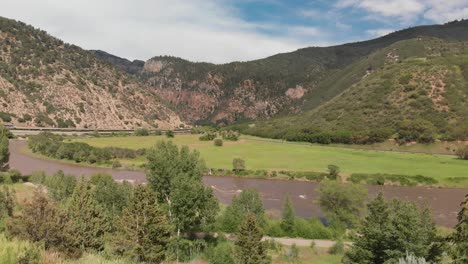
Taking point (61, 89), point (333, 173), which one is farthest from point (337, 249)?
point (61, 89)

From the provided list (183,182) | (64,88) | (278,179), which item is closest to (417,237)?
(183,182)

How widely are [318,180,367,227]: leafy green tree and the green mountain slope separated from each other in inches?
2525

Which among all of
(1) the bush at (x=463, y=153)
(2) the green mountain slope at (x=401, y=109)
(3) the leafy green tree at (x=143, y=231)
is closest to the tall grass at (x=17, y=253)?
(3) the leafy green tree at (x=143, y=231)

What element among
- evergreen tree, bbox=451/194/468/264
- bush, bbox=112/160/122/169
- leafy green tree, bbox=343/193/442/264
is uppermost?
evergreen tree, bbox=451/194/468/264

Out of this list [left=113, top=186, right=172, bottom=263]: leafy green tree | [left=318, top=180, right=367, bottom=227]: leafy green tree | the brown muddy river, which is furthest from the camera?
the brown muddy river

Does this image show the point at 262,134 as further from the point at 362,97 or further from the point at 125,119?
the point at 125,119

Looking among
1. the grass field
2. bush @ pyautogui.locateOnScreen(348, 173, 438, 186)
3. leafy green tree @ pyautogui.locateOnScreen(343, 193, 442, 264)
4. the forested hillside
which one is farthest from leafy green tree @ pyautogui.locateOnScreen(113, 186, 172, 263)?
the forested hillside

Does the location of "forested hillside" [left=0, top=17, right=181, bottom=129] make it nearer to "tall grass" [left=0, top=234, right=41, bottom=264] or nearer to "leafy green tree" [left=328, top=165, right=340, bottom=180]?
"leafy green tree" [left=328, top=165, right=340, bottom=180]

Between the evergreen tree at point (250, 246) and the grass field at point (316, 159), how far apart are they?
172ft

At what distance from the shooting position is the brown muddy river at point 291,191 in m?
56.1

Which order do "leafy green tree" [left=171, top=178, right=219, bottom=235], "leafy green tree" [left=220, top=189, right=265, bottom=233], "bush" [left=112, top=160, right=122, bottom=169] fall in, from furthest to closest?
"bush" [left=112, top=160, right=122, bottom=169]
"leafy green tree" [left=220, top=189, right=265, bottom=233]
"leafy green tree" [left=171, top=178, right=219, bottom=235]

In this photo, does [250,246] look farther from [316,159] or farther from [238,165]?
[316,159]

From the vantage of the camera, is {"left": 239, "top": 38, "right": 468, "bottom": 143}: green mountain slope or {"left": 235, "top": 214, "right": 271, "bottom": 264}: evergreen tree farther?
{"left": 239, "top": 38, "right": 468, "bottom": 143}: green mountain slope

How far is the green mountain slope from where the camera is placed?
359 ft
